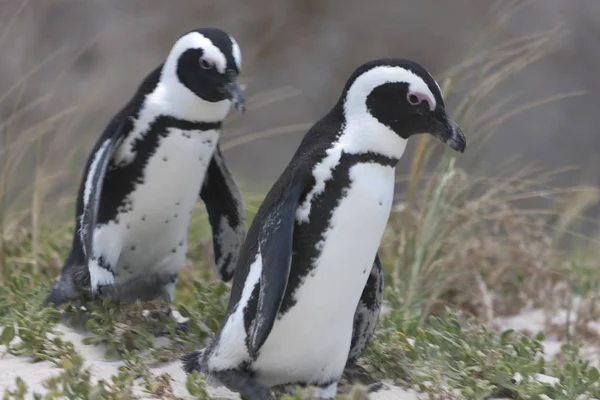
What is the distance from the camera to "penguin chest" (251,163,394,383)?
190 cm

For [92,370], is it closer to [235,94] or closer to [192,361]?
[192,361]

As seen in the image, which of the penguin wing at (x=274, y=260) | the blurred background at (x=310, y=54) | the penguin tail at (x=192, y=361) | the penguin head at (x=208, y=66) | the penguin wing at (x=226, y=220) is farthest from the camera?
the blurred background at (x=310, y=54)

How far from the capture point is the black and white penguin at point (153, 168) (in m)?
2.31

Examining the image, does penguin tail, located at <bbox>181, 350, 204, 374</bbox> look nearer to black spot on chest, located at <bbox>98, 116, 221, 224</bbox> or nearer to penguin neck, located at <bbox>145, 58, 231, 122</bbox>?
black spot on chest, located at <bbox>98, 116, 221, 224</bbox>

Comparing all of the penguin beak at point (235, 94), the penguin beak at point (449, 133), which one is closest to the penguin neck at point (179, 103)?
the penguin beak at point (235, 94)

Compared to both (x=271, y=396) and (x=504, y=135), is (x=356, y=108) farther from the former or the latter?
(x=504, y=135)

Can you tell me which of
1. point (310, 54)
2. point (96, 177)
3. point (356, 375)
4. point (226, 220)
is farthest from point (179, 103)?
point (310, 54)

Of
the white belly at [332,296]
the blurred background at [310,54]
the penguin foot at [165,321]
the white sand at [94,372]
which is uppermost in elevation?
the blurred background at [310,54]

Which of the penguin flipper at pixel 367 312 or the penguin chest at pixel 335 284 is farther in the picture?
the penguin flipper at pixel 367 312

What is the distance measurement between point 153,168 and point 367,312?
0.65 meters

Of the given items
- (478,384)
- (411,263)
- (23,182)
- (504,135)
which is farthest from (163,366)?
(504,135)

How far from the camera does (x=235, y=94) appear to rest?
2.24 metres

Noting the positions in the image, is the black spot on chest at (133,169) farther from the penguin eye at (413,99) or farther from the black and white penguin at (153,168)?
the penguin eye at (413,99)

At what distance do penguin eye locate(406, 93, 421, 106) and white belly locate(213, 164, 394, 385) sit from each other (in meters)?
0.15
